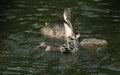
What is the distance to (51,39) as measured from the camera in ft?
50.7

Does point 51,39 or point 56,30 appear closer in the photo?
point 51,39

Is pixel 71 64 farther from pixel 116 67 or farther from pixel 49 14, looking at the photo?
pixel 49 14

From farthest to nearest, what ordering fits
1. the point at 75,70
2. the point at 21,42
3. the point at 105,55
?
the point at 21,42 → the point at 105,55 → the point at 75,70

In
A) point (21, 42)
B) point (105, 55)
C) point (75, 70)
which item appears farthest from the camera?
point (21, 42)

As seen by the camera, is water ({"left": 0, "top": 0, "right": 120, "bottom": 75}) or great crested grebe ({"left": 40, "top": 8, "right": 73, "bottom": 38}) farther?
great crested grebe ({"left": 40, "top": 8, "right": 73, "bottom": 38})

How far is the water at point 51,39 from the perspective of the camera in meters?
12.5

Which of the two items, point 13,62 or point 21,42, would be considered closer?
point 13,62

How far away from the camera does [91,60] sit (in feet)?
42.4

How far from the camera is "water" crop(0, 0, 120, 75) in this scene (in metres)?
12.5

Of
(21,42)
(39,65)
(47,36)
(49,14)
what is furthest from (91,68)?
(49,14)

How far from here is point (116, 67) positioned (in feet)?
41.5

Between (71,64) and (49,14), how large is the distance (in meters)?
4.43

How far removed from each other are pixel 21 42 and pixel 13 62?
4.97ft

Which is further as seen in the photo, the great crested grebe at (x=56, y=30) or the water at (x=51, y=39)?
the great crested grebe at (x=56, y=30)
